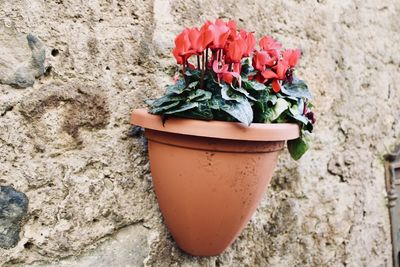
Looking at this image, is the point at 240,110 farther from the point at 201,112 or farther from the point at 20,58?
the point at 20,58

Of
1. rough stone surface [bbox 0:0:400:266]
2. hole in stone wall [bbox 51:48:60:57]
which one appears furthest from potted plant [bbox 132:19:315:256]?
hole in stone wall [bbox 51:48:60:57]

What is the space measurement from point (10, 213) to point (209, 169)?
17.4 inches

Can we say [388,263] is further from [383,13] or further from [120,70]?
[120,70]

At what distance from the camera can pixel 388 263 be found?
73.9 inches

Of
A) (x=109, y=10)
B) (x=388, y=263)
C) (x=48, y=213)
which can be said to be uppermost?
(x=109, y=10)

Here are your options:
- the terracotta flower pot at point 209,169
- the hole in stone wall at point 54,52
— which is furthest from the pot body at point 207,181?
the hole in stone wall at point 54,52

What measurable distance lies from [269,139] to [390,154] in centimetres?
117

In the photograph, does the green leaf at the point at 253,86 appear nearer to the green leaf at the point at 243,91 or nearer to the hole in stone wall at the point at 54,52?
the green leaf at the point at 243,91

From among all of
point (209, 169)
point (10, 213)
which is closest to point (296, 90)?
point (209, 169)

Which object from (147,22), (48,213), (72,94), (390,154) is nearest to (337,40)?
(390,154)

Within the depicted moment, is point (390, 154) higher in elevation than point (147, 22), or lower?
lower

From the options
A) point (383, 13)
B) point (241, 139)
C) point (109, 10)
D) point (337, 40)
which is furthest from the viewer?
point (383, 13)

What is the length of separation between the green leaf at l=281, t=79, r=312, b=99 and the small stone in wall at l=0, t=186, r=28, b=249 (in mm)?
660

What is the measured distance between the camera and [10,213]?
0.89m
